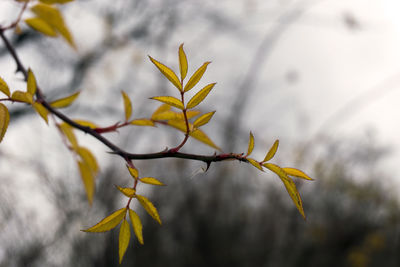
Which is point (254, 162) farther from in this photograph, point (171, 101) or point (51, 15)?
point (51, 15)

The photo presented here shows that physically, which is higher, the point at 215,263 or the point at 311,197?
the point at 311,197

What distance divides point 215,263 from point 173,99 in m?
3.41

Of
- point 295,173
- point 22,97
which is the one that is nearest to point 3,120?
point 22,97

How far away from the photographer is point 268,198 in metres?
3.63

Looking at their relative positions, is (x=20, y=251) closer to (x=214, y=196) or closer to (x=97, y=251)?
(x=97, y=251)

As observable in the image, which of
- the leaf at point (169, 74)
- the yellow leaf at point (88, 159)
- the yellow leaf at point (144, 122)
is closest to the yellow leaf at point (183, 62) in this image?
the leaf at point (169, 74)

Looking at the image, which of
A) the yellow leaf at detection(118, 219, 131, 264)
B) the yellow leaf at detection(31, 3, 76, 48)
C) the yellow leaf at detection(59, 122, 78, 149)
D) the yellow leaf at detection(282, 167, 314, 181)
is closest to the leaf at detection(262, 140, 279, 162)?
the yellow leaf at detection(282, 167, 314, 181)

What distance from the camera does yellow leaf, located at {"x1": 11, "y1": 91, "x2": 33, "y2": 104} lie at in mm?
318

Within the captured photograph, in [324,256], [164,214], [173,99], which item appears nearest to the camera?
[173,99]

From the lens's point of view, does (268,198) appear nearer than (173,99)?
No

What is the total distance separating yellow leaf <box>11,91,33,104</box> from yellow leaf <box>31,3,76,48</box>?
23 cm

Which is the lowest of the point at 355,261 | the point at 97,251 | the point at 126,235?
the point at 355,261

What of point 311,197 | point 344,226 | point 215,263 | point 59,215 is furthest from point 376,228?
point 59,215

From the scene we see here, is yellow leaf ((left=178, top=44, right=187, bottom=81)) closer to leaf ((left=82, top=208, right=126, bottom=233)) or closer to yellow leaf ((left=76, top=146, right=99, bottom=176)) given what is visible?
leaf ((left=82, top=208, right=126, bottom=233))
